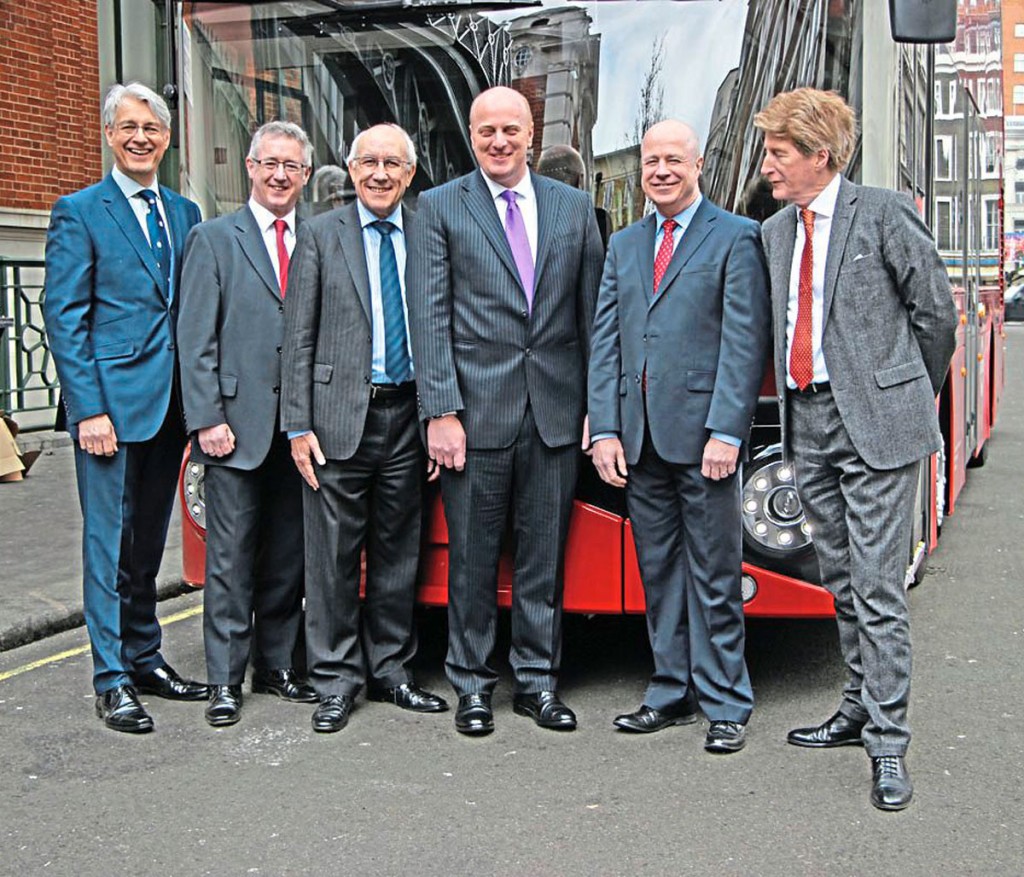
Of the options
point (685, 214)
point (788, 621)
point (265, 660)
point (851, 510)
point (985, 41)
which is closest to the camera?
point (851, 510)

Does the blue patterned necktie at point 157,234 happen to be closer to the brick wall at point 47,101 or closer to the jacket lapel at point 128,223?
the jacket lapel at point 128,223

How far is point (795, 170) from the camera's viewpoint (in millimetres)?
4211

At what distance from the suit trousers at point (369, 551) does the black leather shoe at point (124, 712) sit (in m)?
0.58

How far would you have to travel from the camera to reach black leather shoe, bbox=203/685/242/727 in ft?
15.8

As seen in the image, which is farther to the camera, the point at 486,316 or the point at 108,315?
the point at 108,315

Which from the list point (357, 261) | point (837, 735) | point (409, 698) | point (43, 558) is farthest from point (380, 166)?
point (43, 558)

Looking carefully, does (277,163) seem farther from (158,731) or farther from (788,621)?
(788,621)

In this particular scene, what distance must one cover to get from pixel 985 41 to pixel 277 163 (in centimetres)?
653

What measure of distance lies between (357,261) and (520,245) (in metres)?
0.54

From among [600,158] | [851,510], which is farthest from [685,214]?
[851,510]

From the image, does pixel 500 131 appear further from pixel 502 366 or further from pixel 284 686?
pixel 284 686

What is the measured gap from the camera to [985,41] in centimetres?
975

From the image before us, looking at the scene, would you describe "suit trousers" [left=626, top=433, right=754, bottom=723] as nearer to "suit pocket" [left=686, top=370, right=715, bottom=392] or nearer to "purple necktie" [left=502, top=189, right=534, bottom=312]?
"suit pocket" [left=686, top=370, right=715, bottom=392]

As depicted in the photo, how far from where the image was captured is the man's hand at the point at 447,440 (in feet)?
15.3
